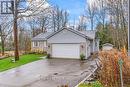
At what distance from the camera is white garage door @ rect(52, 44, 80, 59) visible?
36153 millimetres

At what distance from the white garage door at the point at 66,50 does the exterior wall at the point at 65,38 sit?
564 mm

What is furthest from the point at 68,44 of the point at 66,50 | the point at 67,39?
the point at 66,50

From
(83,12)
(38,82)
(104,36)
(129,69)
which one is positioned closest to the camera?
(129,69)

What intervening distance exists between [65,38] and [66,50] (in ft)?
5.29

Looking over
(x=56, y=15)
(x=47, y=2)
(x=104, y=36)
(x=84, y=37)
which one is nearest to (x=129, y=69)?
(x=84, y=37)

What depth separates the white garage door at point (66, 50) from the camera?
119ft

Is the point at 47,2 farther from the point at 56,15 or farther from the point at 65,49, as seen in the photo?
the point at 56,15

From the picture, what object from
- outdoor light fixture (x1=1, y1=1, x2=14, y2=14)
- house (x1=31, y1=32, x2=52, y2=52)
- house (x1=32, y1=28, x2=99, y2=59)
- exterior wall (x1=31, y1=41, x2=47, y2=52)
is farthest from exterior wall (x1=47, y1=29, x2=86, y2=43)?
house (x1=31, y1=32, x2=52, y2=52)

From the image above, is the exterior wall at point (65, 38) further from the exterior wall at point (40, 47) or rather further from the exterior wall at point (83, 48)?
the exterior wall at point (40, 47)

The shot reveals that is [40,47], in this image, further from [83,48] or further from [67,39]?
[83,48]

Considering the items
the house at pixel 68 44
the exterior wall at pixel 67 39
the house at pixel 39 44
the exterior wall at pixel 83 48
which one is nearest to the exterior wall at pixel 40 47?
the house at pixel 39 44

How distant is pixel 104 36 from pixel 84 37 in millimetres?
23253

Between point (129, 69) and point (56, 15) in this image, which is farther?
point (56, 15)

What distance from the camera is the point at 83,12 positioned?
205 feet
